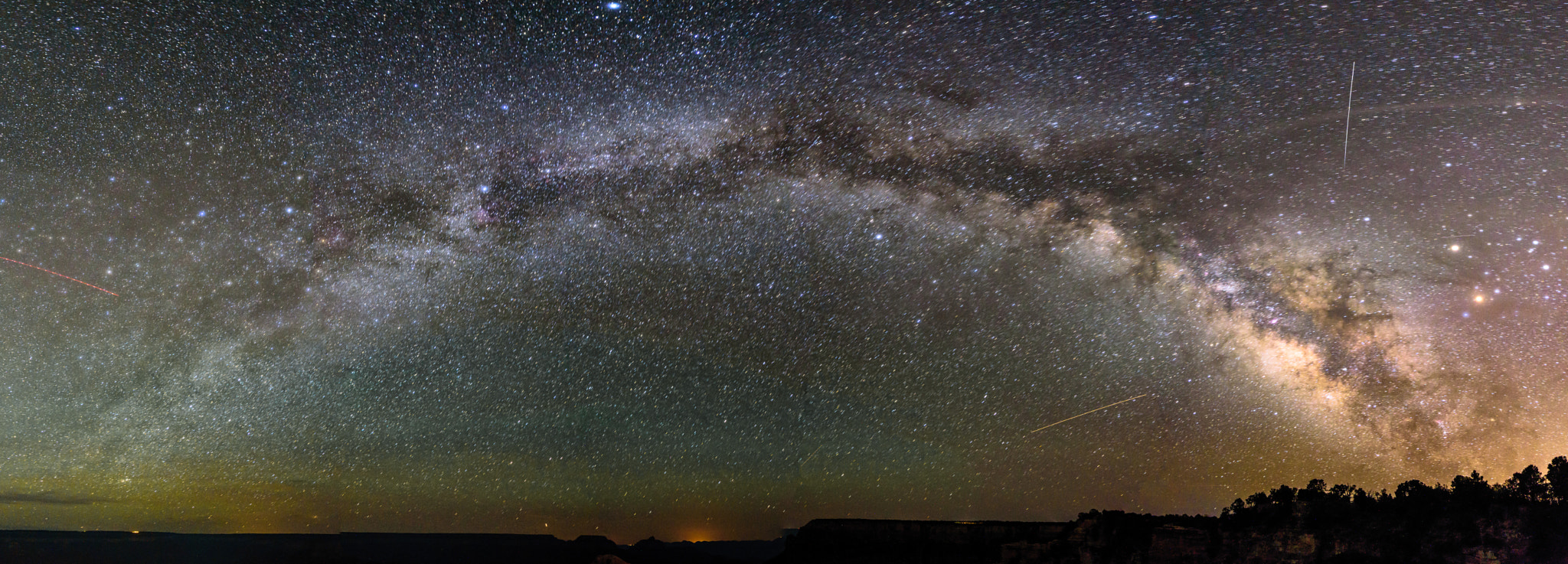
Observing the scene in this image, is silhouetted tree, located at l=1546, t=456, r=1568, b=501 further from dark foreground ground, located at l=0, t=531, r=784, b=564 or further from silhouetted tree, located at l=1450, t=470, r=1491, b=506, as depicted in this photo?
dark foreground ground, located at l=0, t=531, r=784, b=564

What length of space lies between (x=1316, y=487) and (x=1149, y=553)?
30.3ft

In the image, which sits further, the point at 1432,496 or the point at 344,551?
the point at 344,551

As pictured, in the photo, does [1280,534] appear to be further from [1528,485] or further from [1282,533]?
[1528,485]

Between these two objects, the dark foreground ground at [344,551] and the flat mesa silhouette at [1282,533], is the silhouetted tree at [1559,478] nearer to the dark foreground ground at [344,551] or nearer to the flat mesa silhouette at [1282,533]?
the flat mesa silhouette at [1282,533]

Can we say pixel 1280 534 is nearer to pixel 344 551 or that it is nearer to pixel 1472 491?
pixel 1472 491

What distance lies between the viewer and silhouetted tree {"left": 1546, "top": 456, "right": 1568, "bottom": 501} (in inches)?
1032

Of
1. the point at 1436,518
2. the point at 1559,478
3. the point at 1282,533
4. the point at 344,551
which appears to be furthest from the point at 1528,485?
the point at 344,551

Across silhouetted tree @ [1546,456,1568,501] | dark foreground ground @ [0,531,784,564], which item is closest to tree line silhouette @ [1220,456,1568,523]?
silhouetted tree @ [1546,456,1568,501]

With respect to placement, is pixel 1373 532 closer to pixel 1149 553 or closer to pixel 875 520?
pixel 1149 553

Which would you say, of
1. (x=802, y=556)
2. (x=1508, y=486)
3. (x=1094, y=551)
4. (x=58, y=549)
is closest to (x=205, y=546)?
(x=58, y=549)

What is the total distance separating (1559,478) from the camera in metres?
26.5

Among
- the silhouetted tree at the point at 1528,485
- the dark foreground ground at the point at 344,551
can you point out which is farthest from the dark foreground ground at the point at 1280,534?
the dark foreground ground at the point at 344,551

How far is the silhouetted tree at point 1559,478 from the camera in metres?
26.2

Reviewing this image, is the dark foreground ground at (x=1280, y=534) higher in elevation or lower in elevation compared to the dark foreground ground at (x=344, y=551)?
higher
